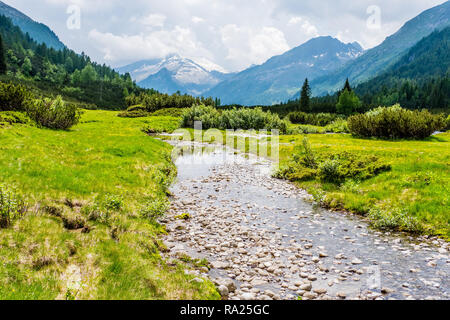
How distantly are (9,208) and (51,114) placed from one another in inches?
1147

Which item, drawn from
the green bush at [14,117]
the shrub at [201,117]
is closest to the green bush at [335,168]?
the green bush at [14,117]

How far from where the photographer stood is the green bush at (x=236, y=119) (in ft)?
206

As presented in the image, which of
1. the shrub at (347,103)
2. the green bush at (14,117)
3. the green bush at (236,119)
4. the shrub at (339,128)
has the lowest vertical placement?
the green bush at (14,117)

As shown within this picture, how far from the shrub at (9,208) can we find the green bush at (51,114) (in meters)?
26.9

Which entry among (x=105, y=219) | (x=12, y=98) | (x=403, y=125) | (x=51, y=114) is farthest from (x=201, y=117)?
(x=105, y=219)

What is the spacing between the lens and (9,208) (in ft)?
23.4

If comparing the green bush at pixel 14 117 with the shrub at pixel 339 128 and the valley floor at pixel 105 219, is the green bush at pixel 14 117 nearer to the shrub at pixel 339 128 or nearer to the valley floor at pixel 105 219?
the valley floor at pixel 105 219

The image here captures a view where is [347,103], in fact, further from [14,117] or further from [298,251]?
[298,251]

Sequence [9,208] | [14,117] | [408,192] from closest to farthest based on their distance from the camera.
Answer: [9,208]
[408,192]
[14,117]

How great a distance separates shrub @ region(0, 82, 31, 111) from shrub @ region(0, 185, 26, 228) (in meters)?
27.0

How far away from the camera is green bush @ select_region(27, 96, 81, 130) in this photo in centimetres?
2964
